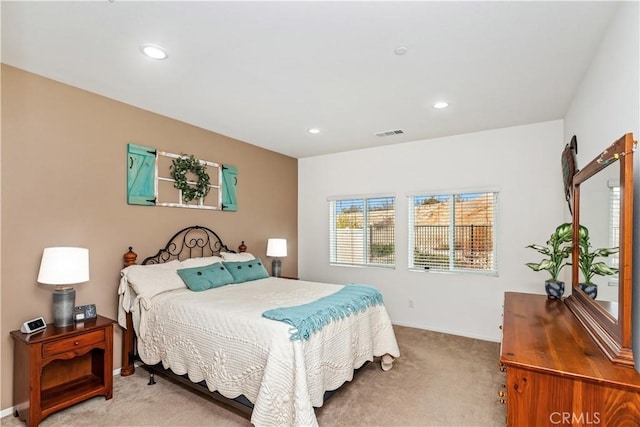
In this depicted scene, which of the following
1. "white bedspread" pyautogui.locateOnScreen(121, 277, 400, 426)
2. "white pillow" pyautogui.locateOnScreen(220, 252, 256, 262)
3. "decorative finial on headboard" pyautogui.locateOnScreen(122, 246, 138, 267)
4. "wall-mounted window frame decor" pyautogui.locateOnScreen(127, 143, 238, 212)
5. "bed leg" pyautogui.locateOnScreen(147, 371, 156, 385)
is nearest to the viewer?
A: "white bedspread" pyautogui.locateOnScreen(121, 277, 400, 426)

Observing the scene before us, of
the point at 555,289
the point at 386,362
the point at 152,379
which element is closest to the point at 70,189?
the point at 152,379

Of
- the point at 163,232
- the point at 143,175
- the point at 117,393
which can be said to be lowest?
the point at 117,393

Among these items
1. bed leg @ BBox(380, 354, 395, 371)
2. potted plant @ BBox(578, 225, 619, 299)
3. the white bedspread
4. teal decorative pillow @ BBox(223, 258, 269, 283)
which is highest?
potted plant @ BBox(578, 225, 619, 299)

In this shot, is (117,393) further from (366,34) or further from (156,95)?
(366,34)

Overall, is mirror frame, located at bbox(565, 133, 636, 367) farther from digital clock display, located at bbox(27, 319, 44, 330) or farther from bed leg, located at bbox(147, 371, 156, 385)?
digital clock display, located at bbox(27, 319, 44, 330)

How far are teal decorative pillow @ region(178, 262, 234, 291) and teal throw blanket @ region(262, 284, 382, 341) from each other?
117 cm

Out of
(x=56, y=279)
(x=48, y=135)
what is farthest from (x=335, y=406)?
(x=48, y=135)

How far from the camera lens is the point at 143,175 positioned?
3.48 meters

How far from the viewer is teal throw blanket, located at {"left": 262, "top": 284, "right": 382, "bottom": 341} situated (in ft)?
7.57

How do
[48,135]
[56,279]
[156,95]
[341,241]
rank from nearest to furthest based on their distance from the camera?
[56,279]
[48,135]
[156,95]
[341,241]

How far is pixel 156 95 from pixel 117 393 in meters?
2.74

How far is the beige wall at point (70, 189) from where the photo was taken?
258 centimetres

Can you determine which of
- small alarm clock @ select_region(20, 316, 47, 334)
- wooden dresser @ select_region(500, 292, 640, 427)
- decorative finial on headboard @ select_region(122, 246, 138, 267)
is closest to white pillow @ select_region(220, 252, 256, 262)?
decorative finial on headboard @ select_region(122, 246, 138, 267)

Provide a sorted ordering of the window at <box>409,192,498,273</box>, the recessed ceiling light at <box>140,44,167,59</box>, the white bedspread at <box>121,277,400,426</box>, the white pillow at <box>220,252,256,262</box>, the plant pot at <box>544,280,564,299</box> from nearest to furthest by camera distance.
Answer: the white bedspread at <box>121,277,400,426</box> → the recessed ceiling light at <box>140,44,167,59</box> → the plant pot at <box>544,280,564,299</box> → the white pillow at <box>220,252,256,262</box> → the window at <box>409,192,498,273</box>
